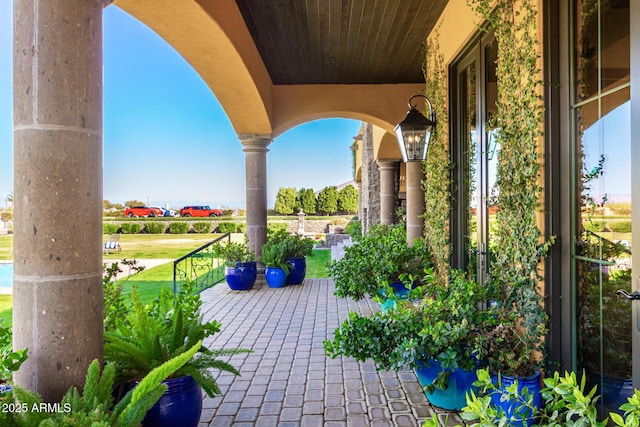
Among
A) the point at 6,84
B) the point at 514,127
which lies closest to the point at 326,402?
the point at 514,127

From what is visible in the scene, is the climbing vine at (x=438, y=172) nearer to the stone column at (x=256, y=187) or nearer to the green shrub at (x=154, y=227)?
the stone column at (x=256, y=187)

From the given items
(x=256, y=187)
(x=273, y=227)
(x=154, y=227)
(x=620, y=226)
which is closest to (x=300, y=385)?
(x=620, y=226)

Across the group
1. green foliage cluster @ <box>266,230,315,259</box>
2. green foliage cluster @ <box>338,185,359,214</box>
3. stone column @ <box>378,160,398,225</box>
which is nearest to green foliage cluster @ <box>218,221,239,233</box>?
green foliage cluster @ <box>338,185,359,214</box>

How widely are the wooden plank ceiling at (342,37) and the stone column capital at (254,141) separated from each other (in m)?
1.03

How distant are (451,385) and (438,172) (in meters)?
2.61

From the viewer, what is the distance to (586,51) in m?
2.30

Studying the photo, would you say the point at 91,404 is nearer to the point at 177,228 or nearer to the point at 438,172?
the point at 438,172

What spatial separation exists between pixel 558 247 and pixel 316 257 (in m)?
13.1

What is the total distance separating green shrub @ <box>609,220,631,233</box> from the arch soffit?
10.5 feet

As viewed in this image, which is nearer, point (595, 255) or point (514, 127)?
point (595, 255)

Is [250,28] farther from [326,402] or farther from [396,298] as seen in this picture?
[326,402]

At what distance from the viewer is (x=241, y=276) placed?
7316mm

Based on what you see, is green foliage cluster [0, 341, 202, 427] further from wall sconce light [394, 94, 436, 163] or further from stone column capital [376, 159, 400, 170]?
stone column capital [376, 159, 400, 170]

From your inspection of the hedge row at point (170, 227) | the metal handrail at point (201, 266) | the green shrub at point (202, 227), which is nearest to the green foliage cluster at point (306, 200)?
the hedge row at point (170, 227)
